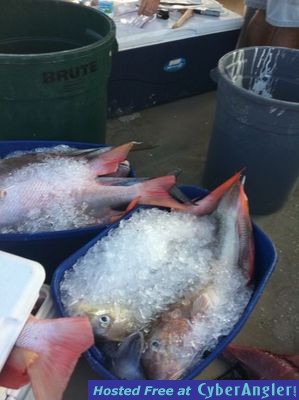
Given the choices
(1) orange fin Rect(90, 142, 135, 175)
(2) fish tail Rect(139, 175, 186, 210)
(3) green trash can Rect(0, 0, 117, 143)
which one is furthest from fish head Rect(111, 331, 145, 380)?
(3) green trash can Rect(0, 0, 117, 143)

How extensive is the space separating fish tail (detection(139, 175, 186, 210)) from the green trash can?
530 millimetres

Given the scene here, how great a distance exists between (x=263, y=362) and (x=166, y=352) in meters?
0.49

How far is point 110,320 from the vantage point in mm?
1178

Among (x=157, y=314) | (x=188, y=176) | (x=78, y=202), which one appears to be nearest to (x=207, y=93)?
(x=188, y=176)

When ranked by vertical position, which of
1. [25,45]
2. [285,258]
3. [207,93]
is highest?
[25,45]

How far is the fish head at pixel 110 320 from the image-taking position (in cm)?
116

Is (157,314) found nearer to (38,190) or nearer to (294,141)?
(38,190)

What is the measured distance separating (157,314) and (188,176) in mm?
1307

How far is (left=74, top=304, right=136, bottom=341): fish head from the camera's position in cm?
116

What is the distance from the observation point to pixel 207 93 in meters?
3.14

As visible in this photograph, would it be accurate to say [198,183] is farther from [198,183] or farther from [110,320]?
[110,320]

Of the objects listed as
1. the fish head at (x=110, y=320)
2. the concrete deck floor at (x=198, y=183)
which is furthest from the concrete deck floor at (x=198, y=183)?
the fish head at (x=110, y=320)

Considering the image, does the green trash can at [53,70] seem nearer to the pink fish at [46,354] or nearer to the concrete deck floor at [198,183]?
the concrete deck floor at [198,183]

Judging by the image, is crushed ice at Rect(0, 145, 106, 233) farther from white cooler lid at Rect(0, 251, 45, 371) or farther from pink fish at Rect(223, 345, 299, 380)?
pink fish at Rect(223, 345, 299, 380)
